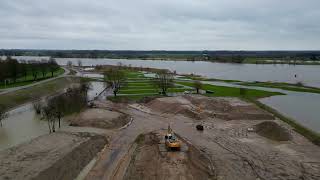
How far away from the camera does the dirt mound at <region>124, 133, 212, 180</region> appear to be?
23.3m

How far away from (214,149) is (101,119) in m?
15.1

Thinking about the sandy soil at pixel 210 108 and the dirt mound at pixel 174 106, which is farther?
the dirt mound at pixel 174 106

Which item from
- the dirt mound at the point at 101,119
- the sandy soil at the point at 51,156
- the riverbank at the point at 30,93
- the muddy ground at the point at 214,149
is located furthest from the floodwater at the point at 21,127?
the muddy ground at the point at 214,149

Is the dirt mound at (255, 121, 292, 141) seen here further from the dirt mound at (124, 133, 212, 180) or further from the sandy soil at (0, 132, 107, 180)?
the sandy soil at (0, 132, 107, 180)

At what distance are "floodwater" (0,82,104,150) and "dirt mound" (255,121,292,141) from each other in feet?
67.1

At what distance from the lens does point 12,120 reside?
4406cm

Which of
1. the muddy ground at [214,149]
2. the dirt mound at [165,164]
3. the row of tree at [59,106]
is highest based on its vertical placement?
the row of tree at [59,106]

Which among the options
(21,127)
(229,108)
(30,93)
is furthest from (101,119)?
(30,93)

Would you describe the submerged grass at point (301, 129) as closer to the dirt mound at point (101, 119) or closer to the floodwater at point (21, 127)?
the dirt mound at point (101, 119)

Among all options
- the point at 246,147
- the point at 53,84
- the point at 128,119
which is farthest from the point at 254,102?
the point at 53,84

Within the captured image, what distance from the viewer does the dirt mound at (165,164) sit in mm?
23266

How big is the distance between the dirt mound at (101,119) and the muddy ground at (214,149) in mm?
1806

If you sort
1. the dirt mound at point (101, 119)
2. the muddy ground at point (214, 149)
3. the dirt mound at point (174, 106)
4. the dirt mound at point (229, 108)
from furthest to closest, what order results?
the dirt mound at point (174, 106) → the dirt mound at point (229, 108) → the dirt mound at point (101, 119) → the muddy ground at point (214, 149)

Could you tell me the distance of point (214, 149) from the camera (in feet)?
104
